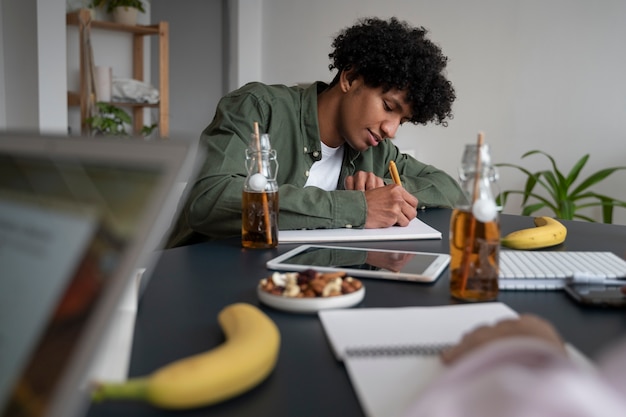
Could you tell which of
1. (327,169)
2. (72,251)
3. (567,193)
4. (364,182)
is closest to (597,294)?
(72,251)

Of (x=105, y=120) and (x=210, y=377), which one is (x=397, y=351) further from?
(x=105, y=120)

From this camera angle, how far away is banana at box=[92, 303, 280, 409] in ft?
1.44

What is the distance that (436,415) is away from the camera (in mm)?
353

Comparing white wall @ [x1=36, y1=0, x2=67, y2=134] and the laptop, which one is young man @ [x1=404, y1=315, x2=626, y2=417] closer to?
the laptop

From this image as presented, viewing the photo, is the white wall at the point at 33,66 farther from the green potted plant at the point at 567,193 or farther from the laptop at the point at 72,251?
the laptop at the point at 72,251

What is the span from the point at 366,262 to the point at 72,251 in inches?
27.9

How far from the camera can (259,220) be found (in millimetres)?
1175

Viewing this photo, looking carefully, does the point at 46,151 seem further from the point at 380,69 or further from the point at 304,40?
the point at 304,40

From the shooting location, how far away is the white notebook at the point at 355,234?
1273mm

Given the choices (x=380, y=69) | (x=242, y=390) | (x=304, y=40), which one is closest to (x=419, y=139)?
(x=304, y=40)

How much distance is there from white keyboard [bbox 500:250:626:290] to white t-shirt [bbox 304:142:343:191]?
2.94 ft

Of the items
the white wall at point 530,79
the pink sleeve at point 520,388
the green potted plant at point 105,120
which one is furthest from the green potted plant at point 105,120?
the pink sleeve at point 520,388

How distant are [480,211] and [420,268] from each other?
18 centimetres

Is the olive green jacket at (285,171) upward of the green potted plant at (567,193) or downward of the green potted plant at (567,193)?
upward
